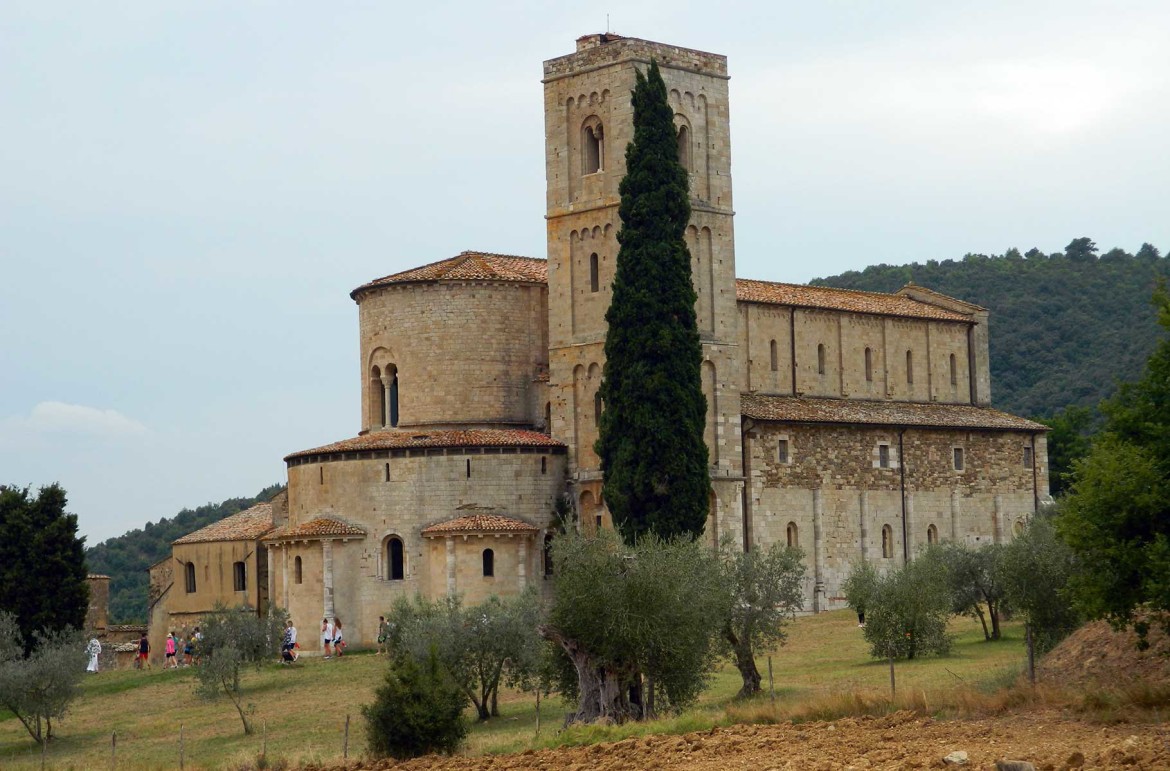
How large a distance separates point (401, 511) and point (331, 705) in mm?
9843

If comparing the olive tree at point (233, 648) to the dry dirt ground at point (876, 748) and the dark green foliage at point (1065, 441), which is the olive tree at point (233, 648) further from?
the dark green foliage at point (1065, 441)

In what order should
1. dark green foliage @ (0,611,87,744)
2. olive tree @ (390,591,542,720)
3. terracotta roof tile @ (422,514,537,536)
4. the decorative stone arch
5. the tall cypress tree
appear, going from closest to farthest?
olive tree @ (390,591,542,720), dark green foliage @ (0,611,87,744), the tall cypress tree, terracotta roof tile @ (422,514,537,536), the decorative stone arch

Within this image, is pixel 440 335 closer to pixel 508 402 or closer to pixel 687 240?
pixel 508 402

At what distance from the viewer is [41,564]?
173ft

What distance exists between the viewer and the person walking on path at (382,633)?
46906 mm

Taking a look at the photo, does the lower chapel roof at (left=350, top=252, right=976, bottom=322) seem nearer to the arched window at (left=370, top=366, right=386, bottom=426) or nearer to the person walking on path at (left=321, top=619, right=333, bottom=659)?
the arched window at (left=370, top=366, right=386, bottom=426)

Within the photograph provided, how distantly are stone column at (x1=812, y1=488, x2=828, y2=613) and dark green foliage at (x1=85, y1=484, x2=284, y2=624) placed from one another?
48999 mm

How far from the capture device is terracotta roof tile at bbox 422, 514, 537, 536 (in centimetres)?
5084

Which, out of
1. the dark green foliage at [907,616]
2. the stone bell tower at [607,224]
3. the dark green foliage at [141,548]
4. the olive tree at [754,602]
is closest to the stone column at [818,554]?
the stone bell tower at [607,224]

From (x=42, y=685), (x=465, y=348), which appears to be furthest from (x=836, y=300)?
(x=42, y=685)

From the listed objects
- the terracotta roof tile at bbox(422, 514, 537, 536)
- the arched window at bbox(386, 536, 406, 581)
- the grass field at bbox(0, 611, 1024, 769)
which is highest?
the terracotta roof tile at bbox(422, 514, 537, 536)

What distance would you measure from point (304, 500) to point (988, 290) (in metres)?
55.7

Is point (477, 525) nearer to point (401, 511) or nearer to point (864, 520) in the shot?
point (401, 511)

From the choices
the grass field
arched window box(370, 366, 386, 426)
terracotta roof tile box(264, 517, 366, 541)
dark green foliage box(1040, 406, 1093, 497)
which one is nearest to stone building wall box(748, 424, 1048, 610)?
the grass field
